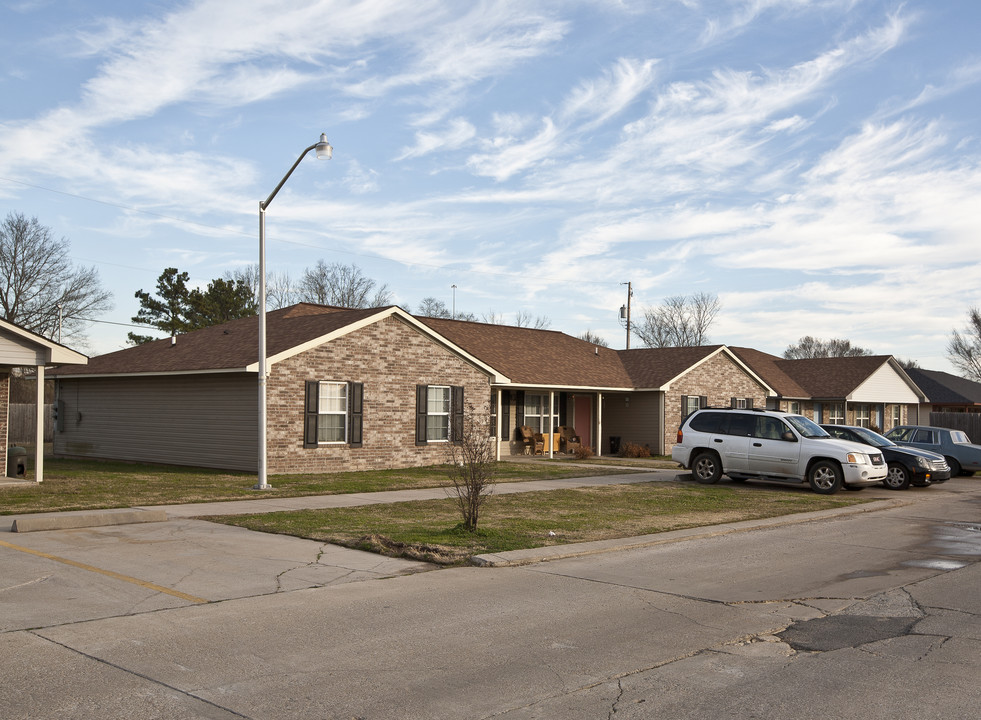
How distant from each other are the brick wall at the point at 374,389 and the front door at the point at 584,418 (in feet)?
29.0

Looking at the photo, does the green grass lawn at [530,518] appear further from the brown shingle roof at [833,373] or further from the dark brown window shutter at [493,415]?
the brown shingle roof at [833,373]

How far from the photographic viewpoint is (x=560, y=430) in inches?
1353

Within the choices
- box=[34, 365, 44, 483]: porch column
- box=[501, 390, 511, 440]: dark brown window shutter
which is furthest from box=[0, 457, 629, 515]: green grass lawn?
box=[501, 390, 511, 440]: dark brown window shutter

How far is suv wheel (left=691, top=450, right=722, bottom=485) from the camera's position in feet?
72.5

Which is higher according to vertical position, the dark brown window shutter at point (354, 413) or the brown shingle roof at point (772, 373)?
the brown shingle roof at point (772, 373)

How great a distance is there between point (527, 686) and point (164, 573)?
206 inches

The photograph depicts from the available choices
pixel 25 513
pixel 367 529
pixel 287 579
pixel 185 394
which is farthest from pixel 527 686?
pixel 185 394

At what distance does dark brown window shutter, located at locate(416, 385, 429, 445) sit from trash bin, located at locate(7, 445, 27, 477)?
10212 millimetres

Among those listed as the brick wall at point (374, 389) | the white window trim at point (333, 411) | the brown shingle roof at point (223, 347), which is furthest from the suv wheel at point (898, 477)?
the brown shingle roof at point (223, 347)

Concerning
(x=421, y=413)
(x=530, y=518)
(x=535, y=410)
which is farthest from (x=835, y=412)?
(x=530, y=518)

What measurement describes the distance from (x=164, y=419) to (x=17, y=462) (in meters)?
5.23

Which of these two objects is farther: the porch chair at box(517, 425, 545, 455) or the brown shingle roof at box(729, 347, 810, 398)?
the brown shingle roof at box(729, 347, 810, 398)

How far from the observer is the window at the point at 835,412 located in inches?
1834

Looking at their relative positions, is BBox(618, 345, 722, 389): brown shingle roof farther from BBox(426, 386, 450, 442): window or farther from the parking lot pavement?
the parking lot pavement
